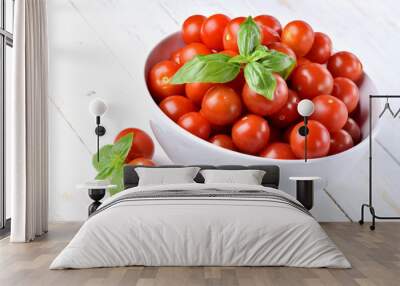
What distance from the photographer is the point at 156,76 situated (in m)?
5.71

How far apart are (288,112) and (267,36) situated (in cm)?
76

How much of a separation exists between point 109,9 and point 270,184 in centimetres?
243

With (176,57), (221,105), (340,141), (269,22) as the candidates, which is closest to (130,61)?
(176,57)

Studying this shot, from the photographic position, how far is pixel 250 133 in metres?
5.32

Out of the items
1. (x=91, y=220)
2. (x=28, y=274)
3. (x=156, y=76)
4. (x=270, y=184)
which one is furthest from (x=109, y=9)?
(x=28, y=274)

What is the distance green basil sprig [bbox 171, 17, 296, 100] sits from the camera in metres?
5.26

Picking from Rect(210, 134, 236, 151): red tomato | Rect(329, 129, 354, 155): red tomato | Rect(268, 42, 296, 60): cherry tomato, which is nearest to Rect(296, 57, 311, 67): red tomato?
Rect(268, 42, 296, 60): cherry tomato

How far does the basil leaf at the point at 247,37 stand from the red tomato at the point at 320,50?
27.3 inches

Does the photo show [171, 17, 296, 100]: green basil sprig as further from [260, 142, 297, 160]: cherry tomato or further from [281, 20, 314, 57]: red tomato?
[260, 142, 297, 160]: cherry tomato

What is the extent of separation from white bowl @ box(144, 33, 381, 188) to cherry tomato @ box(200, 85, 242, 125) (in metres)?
0.27

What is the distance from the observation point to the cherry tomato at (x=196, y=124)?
18.0 ft

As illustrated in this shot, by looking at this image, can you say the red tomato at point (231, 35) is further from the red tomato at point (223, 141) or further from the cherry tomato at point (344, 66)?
the cherry tomato at point (344, 66)

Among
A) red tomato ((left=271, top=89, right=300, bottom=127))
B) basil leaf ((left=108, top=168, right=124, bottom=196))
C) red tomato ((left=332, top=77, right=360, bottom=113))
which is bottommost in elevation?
basil leaf ((left=108, top=168, right=124, bottom=196))

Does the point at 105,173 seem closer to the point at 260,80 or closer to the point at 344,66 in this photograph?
the point at 260,80
